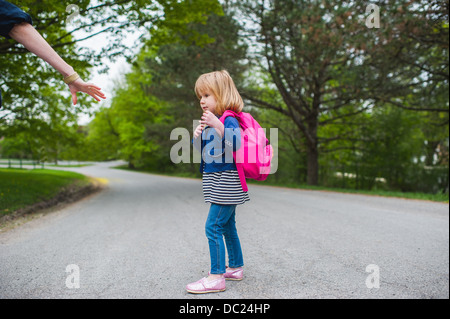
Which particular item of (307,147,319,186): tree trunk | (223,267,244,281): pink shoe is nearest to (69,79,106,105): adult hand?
(223,267,244,281): pink shoe

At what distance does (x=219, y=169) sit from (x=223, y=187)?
11cm

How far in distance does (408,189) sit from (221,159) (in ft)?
68.4

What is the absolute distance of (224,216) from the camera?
1846 mm

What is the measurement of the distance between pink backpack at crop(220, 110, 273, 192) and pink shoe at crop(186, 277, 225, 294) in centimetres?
85

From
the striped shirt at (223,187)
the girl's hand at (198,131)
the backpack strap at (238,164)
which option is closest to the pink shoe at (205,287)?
the striped shirt at (223,187)

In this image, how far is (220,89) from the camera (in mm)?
1428

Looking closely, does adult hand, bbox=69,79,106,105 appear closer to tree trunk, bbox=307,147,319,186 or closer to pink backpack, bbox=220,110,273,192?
pink backpack, bbox=220,110,273,192

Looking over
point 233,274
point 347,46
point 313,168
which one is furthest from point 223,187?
point 313,168

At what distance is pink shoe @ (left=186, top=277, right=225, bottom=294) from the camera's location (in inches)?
75.1

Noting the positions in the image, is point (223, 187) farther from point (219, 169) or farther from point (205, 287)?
point (205, 287)

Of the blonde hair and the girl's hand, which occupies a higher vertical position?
the blonde hair

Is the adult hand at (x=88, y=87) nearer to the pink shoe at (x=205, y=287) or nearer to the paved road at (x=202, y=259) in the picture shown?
the paved road at (x=202, y=259)

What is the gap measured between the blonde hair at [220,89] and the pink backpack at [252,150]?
3 centimetres

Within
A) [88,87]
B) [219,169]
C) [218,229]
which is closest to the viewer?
[88,87]
